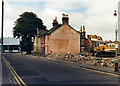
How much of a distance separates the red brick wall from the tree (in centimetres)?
1986

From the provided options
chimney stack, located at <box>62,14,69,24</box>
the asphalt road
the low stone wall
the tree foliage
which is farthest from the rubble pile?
the tree foliage

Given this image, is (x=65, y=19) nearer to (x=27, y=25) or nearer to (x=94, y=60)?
(x=27, y=25)

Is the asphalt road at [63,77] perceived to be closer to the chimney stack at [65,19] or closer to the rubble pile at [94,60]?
the rubble pile at [94,60]

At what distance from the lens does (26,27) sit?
72.4m

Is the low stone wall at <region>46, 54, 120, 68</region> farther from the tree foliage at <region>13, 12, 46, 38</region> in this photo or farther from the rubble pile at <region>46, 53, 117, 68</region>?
the tree foliage at <region>13, 12, 46, 38</region>

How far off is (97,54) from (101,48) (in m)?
1.65

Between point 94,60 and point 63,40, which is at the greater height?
point 63,40

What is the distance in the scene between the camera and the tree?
72.9 meters

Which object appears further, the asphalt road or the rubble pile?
the rubble pile

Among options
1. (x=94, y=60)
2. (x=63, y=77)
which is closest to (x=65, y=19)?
(x=94, y=60)

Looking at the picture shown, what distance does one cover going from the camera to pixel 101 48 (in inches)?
1604

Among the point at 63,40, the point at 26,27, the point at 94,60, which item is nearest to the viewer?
the point at 94,60

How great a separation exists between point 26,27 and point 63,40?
22.2 meters

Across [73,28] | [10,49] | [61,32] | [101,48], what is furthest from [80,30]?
[10,49]
